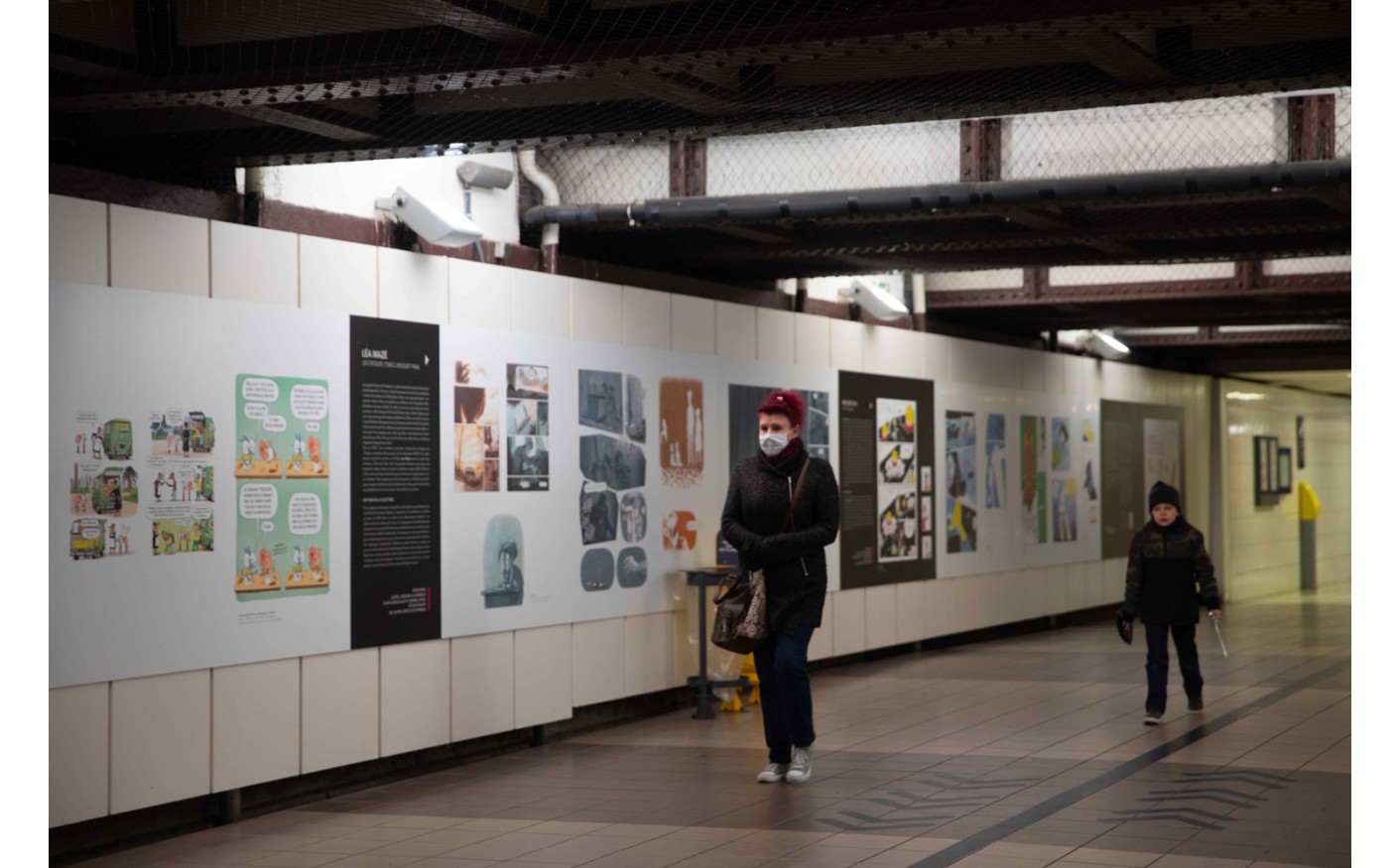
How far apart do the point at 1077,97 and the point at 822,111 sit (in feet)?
3.35

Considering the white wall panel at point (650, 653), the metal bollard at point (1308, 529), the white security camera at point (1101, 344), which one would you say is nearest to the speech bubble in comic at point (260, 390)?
the white wall panel at point (650, 653)

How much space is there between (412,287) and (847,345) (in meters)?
5.45

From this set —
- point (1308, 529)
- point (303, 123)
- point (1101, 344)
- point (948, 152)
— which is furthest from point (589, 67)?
point (1308, 529)

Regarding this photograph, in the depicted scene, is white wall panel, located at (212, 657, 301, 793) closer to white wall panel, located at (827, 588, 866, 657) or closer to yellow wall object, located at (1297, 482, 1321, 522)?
white wall panel, located at (827, 588, 866, 657)

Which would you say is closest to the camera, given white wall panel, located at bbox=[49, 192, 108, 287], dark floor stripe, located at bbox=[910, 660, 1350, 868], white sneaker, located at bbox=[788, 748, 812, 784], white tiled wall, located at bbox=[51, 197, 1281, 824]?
dark floor stripe, located at bbox=[910, 660, 1350, 868]

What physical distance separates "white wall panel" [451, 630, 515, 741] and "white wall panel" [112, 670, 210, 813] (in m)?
1.79

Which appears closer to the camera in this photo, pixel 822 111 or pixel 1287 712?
pixel 822 111

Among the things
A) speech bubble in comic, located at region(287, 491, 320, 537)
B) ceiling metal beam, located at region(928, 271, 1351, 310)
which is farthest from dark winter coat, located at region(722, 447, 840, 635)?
ceiling metal beam, located at region(928, 271, 1351, 310)

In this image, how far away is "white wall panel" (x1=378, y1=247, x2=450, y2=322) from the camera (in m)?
8.44

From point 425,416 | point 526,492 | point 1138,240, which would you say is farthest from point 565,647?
point 1138,240

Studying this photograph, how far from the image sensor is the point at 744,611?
26.2 ft

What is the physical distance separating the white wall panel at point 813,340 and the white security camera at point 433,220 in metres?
4.24

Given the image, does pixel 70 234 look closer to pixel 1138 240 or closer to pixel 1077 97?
pixel 1077 97

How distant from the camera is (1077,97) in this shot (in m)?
6.71
